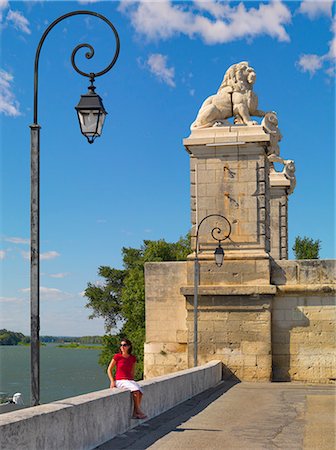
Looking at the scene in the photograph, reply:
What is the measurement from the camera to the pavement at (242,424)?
28.9ft

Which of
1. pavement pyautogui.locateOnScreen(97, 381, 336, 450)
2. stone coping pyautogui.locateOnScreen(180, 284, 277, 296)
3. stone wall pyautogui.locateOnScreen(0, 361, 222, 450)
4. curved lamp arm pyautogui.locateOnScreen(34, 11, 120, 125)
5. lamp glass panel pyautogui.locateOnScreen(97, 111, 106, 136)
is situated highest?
curved lamp arm pyautogui.locateOnScreen(34, 11, 120, 125)

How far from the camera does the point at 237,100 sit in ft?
61.4

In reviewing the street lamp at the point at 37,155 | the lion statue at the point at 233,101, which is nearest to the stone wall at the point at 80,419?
the street lamp at the point at 37,155

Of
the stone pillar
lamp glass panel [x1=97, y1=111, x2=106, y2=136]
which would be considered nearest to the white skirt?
lamp glass panel [x1=97, y1=111, x2=106, y2=136]

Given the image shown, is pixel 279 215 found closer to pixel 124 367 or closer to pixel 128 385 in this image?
pixel 124 367

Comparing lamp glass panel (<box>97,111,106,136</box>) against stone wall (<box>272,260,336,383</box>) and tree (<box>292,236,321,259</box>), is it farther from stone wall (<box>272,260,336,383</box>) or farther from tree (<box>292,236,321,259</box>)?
tree (<box>292,236,321,259</box>)

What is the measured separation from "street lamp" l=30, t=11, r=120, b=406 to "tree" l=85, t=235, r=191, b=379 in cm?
3342

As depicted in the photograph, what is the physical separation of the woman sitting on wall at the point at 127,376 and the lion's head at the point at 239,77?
33.9ft

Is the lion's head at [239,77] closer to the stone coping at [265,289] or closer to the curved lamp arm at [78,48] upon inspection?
the stone coping at [265,289]

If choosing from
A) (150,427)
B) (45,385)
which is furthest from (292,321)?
(45,385)

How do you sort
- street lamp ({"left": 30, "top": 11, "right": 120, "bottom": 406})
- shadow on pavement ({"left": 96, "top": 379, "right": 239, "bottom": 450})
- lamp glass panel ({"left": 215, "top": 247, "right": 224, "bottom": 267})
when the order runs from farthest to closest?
lamp glass panel ({"left": 215, "top": 247, "right": 224, "bottom": 267}) → shadow on pavement ({"left": 96, "top": 379, "right": 239, "bottom": 450}) → street lamp ({"left": 30, "top": 11, "right": 120, "bottom": 406})

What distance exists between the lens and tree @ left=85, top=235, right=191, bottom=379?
43.4 meters

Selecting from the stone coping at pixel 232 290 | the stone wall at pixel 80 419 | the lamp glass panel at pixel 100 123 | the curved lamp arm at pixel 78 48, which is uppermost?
the curved lamp arm at pixel 78 48

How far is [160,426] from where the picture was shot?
9961mm
